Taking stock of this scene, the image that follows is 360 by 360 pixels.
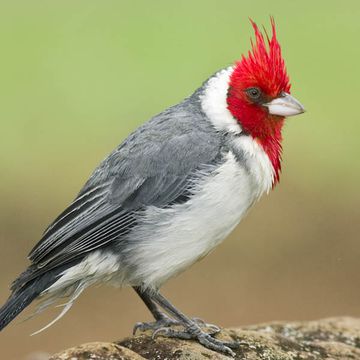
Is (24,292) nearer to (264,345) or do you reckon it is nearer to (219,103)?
(264,345)

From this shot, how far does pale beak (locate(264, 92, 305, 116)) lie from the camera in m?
5.02

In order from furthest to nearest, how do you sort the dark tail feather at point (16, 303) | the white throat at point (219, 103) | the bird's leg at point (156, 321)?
the bird's leg at point (156, 321)
the white throat at point (219, 103)
the dark tail feather at point (16, 303)

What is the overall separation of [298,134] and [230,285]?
260 centimetres

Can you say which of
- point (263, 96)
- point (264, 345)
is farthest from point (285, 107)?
point (264, 345)

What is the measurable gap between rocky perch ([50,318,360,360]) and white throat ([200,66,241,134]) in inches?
40.2

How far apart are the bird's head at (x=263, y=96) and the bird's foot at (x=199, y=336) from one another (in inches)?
35.6

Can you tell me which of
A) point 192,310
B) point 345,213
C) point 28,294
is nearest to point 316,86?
point 345,213

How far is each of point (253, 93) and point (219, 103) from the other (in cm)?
18

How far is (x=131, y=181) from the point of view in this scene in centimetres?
489

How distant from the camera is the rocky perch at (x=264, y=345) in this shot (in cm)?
445

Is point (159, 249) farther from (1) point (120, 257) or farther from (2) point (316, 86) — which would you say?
(2) point (316, 86)

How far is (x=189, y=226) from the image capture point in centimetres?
482

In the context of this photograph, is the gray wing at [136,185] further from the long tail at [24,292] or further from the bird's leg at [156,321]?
the bird's leg at [156,321]

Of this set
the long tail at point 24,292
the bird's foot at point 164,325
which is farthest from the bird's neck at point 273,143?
the long tail at point 24,292
